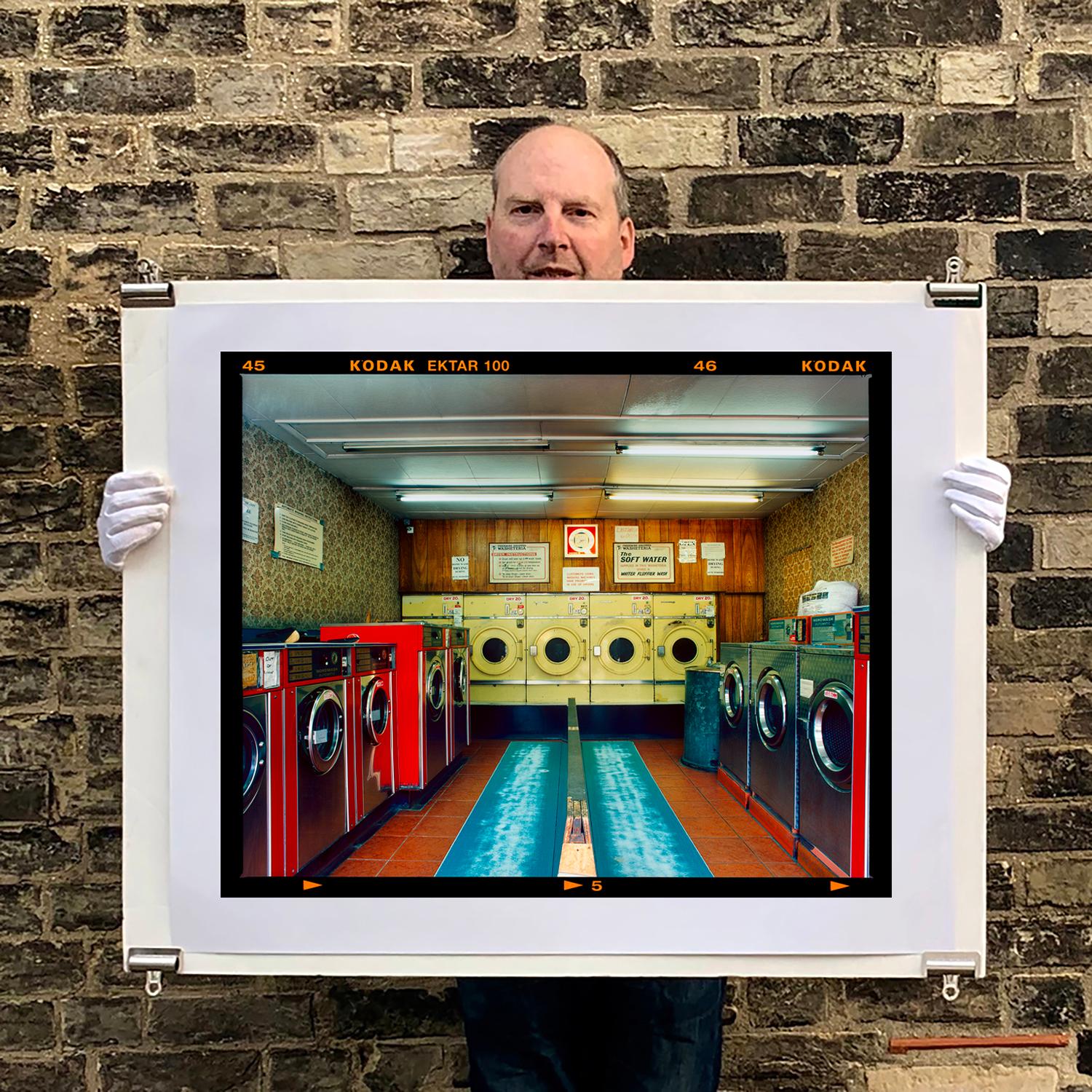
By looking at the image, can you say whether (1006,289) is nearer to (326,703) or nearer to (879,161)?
(879,161)

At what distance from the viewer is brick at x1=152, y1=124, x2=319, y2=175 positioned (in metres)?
1.89

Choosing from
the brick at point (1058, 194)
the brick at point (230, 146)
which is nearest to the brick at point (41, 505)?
the brick at point (230, 146)

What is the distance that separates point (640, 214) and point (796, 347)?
0.92 meters

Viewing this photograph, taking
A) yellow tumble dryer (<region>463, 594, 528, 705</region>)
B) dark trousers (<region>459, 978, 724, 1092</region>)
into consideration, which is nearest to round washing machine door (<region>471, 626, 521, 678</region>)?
yellow tumble dryer (<region>463, 594, 528, 705</region>)

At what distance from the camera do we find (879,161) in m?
1.88

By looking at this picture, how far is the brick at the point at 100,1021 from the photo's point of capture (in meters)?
1.88

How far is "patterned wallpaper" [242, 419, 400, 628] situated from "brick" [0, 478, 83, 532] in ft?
3.33

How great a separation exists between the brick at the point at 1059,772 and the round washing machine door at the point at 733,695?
3.60ft

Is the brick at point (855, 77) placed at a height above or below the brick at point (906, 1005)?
above

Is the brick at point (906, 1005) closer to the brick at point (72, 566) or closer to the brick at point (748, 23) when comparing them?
the brick at point (72, 566)

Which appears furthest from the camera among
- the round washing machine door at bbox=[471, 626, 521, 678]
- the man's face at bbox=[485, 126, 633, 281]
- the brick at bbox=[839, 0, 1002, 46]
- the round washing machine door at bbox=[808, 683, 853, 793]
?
the brick at bbox=[839, 0, 1002, 46]

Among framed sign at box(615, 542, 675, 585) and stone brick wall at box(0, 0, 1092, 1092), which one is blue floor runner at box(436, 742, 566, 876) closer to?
framed sign at box(615, 542, 675, 585)

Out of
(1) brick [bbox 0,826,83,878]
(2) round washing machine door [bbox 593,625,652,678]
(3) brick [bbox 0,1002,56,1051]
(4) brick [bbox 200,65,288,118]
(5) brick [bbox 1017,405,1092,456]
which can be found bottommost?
(3) brick [bbox 0,1002,56,1051]

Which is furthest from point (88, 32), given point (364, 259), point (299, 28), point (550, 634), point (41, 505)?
point (550, 634)
